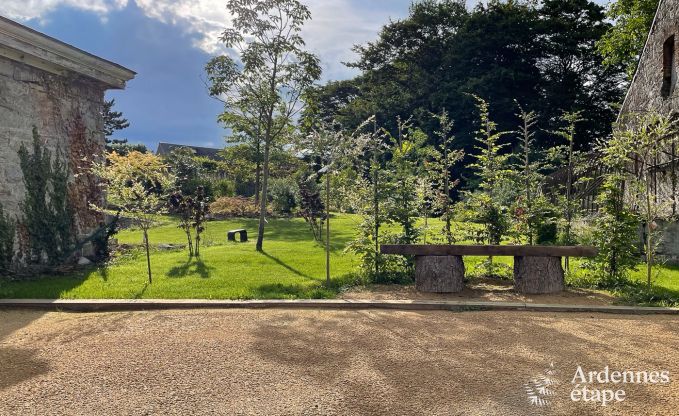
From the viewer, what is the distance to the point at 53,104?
9445 millimetres

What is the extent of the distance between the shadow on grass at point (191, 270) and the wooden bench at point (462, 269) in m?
3.69

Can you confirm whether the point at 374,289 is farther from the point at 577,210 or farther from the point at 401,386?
the point at 577,210

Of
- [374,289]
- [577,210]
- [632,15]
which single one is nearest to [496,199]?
[577,210]

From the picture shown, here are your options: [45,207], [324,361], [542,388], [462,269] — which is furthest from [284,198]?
[542,388]

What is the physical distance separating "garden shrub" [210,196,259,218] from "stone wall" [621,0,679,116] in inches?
651

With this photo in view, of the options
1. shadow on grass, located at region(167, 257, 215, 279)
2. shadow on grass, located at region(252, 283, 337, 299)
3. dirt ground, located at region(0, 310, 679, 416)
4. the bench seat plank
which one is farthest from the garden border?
shadow on grass, located at region(167, 257, 215, 279)

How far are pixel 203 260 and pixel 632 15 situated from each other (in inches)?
870

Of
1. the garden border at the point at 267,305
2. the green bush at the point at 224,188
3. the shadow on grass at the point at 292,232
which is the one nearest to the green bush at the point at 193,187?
the green bush at the point at 224,188

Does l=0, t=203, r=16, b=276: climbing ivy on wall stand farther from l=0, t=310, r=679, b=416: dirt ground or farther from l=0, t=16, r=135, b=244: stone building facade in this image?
l=0, t=310, r=679, b=416: dirt ground

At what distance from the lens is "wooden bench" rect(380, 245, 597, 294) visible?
6.77 metres

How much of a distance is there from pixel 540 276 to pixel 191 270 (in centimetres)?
643

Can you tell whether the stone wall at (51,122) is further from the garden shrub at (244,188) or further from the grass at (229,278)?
the garden shrub at (244,188)

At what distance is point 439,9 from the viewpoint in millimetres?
36125

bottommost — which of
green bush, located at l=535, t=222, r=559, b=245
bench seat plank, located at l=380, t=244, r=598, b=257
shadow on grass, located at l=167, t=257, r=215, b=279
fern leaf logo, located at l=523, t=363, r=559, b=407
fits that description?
fern leaf logo, located at l=523, t=363, r=559, b=407
